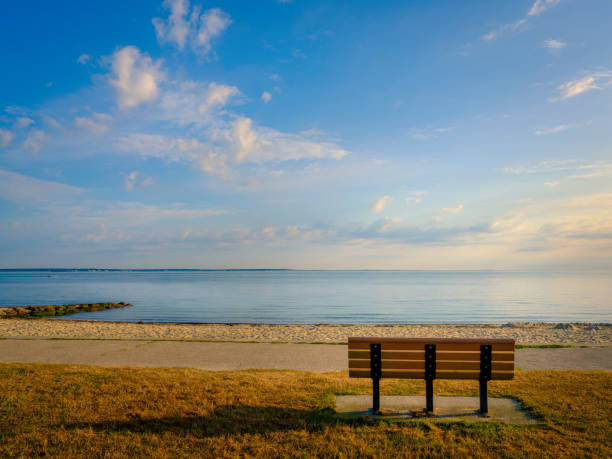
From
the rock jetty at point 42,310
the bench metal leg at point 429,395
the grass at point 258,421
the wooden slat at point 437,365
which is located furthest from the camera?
the rock jetty at point 42,310

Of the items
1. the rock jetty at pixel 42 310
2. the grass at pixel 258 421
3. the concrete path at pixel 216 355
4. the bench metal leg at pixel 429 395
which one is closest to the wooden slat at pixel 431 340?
the bench metal leg at pixel 429 395

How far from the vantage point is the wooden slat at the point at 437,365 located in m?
5.37

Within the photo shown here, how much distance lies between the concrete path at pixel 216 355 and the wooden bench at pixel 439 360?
4195 millimetres

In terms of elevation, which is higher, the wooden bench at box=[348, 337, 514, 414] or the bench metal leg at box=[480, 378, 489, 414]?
the wooden bench at box=[348, 337, 514, 414]

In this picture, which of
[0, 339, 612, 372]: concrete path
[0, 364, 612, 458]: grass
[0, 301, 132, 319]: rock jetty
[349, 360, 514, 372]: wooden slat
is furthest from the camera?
[0, 301, 132, 319]: rock jetty

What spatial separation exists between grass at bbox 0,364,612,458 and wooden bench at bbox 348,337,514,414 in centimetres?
62

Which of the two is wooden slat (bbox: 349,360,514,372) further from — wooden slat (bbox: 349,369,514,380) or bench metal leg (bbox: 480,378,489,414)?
bench metal leg (bbox: 480,378,489,414)

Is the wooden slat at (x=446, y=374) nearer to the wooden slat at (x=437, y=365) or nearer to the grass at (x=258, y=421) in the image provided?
the wooden slat at (x=437, y=365)

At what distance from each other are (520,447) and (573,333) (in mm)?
18222

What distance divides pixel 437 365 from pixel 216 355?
7.40m

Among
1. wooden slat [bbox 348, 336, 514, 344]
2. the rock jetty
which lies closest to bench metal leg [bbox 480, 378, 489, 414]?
wooden slat [bbox 348, 336, 514, 344]

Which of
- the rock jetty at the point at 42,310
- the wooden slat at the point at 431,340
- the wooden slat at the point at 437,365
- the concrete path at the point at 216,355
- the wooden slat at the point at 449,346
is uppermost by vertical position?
the wooden slat at the point at 431,340

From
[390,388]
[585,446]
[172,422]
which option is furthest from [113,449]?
[585,446]

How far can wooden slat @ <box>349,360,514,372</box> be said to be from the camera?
537cm
